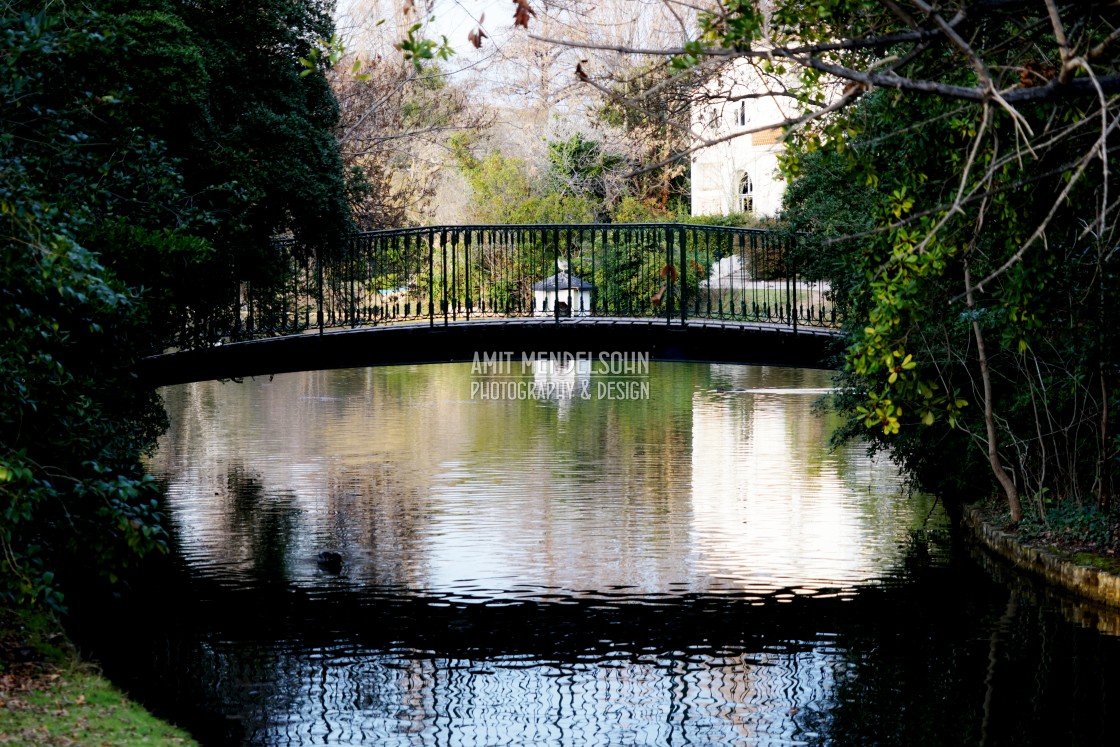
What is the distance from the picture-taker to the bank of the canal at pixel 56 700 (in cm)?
804

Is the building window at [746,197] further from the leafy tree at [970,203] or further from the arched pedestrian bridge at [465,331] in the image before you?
the leafy tree at [970,203]

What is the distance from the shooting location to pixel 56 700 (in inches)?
347

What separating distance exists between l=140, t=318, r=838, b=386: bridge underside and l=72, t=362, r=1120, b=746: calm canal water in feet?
6.30

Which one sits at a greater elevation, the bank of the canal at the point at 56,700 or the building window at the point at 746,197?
the building window at the point at 746,197

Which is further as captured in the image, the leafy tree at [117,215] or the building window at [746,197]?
the building window at [746,197]

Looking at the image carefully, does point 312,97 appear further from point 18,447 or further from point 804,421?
point 804,421

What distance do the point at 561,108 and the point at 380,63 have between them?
1321 cm

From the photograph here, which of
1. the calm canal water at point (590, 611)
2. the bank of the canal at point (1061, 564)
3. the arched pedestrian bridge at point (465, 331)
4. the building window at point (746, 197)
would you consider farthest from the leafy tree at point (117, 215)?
the building window at point (746, 197)

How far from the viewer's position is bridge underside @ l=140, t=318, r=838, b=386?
1800 cm

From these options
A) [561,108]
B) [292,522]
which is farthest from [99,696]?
[561,108]

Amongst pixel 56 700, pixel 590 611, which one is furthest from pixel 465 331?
pixel 56 700

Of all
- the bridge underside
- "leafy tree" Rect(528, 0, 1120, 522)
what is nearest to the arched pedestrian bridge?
the bridge underside

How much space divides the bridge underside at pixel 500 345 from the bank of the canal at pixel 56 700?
7.53 m

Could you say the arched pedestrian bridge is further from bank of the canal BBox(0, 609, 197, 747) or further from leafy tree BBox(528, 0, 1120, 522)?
bank of the canal BBox(0, 609, 197, 747)
